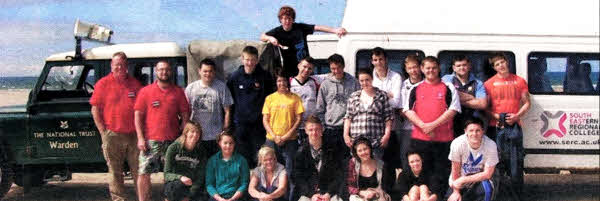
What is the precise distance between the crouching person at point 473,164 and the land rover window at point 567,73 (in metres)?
1.80

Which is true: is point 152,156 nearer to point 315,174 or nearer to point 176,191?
point 176,191

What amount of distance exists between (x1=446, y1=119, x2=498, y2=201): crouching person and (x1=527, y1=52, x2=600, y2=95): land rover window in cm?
180

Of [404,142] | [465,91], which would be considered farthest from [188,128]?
[465,91]

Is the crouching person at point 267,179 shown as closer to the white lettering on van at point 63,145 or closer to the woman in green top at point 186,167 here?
the woman in green top at point 186,167

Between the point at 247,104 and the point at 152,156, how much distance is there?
1.06 m

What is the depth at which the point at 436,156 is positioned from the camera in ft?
22.6

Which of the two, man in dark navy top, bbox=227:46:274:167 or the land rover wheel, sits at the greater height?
man in dark navy top, bbox=227:46:274:167

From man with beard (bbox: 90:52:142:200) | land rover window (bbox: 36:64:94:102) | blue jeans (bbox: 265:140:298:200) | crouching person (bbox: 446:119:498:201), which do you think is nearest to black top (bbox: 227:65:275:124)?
blue jeans (bbox: 265:140:298:200)

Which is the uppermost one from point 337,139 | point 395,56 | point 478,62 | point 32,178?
point 395,56

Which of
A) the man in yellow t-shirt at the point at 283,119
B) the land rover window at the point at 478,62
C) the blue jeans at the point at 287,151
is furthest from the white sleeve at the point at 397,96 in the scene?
the land rover window at the point at 478,62

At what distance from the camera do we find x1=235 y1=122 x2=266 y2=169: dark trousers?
737cm

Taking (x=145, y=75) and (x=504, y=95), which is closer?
(x=504, y=95)

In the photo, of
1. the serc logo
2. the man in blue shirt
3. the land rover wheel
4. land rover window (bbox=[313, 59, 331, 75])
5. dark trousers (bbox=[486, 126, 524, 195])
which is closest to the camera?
the man in blue shirt

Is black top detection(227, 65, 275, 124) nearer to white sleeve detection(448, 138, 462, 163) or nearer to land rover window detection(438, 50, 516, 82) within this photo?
white sleeve detection(448, 138, 462, 163)
